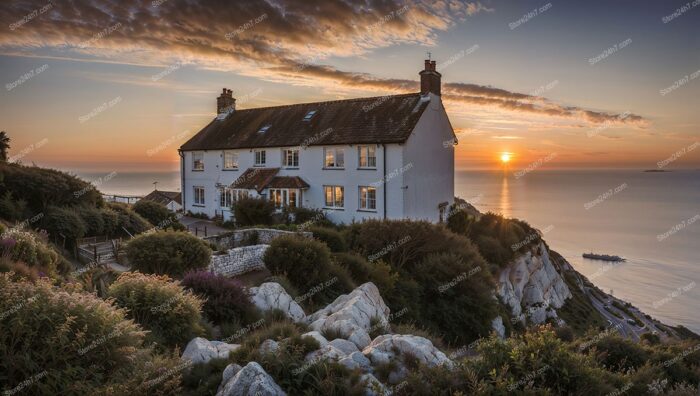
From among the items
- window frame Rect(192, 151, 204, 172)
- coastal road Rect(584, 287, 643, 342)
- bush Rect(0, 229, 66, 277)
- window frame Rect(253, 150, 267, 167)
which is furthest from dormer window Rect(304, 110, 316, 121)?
coastal road Rect(584, 287, 643, 342)

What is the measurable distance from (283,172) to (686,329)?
1453 inches

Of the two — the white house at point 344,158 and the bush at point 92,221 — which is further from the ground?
the white house at point 344,158

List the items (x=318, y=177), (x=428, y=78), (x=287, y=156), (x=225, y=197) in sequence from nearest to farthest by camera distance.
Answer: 1. (x=428, y=78)
2. (x=318, y=177)
3. (x=287, y=156)
4. (x=225, y=197)

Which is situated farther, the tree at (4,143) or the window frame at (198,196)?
the window frame at (198,196)

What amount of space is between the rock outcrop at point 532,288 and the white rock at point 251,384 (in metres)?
21.9

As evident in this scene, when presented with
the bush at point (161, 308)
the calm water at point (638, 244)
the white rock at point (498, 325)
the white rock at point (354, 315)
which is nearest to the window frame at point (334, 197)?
the white rock at point (498, 325)

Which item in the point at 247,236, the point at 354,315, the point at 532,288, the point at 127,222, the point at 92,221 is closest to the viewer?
the point at 354,315

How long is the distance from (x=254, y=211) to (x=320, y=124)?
7.95m

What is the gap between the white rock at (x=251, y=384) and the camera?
6949mm

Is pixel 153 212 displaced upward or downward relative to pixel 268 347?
upward

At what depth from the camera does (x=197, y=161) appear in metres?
36.9

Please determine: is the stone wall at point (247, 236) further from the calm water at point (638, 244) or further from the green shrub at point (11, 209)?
the calm water at point (638, 244)

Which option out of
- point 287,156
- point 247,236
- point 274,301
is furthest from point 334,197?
point 274,301

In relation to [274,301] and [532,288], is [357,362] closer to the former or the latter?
[274,301]
